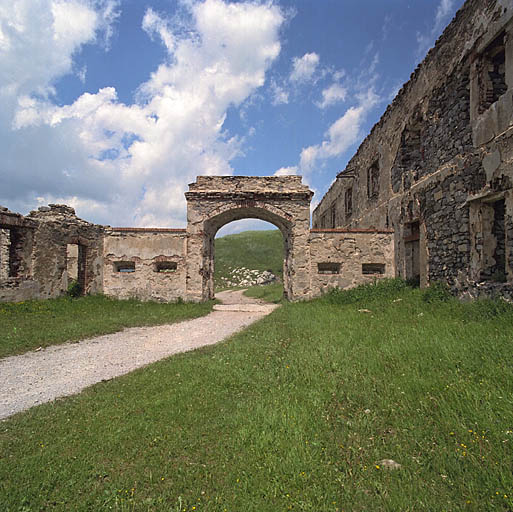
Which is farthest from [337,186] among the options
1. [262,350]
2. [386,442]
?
[386,442]

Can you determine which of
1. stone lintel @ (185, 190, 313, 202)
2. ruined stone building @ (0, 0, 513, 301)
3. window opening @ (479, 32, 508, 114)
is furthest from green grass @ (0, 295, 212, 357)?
window opening @ (479, 32, 508, 114)

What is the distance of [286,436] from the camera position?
2639 mm

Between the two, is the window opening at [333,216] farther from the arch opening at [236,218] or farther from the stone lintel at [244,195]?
the stone lintel at [244,195]

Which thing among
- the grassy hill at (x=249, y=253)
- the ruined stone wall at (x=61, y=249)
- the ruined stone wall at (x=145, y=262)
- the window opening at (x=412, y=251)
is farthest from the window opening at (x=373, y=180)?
the grassy hill at (x=249, y=253)

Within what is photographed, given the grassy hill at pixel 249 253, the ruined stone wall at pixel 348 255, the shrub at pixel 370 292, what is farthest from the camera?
the grassy hill at pixel 249 253

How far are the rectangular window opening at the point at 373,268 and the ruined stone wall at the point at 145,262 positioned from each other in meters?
7.45

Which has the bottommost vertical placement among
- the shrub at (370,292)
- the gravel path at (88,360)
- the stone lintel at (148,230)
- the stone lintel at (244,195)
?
the gravel path at (88,360)

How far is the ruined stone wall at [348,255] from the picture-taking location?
11.6 meters

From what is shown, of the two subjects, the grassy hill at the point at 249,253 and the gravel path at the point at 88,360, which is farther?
the grassy hill at the point at 249,253

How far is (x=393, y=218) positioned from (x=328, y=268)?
130 inches

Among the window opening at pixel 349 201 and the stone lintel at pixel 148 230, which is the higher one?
the window opening at pixel 349 201

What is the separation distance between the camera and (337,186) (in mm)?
20594

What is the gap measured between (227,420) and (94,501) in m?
1.25

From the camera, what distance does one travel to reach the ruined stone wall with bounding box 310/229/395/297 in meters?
11.6
